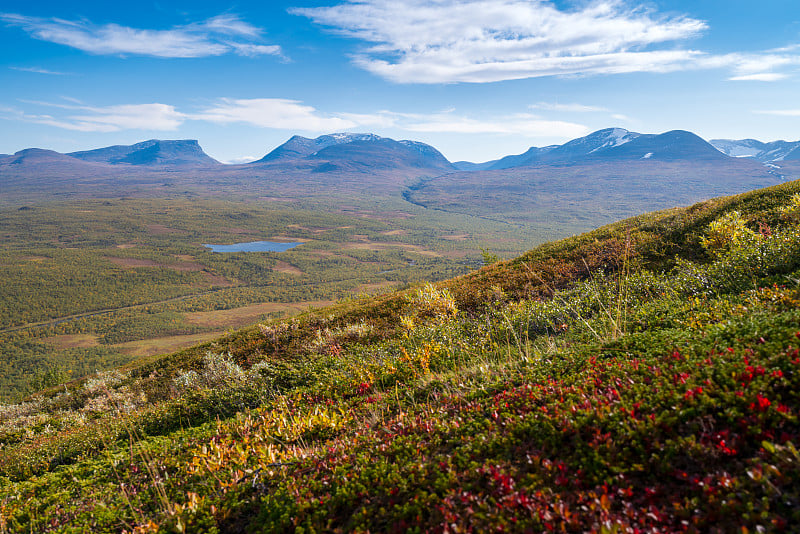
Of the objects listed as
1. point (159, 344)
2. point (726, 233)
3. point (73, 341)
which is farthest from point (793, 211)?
point (73, 341)

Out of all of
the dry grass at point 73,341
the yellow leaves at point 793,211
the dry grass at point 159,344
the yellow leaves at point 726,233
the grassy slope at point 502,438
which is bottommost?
the dry grass at point 73,341

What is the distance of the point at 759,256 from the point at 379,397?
9412 millimetres

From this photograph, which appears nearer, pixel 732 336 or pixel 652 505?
pixel 652 505

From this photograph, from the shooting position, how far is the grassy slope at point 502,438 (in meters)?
3.46

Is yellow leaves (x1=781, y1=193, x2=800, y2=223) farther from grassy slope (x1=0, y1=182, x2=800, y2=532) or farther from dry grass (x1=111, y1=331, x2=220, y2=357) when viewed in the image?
dry grass (x1=111, y1=331, x2=220, y2=357)

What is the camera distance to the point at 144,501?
5.77 m

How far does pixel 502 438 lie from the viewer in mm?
4605

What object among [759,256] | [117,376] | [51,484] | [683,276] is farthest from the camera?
[117,376]

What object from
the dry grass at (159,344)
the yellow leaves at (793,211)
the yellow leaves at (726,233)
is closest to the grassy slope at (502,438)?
the yellow leaves at (726,233)

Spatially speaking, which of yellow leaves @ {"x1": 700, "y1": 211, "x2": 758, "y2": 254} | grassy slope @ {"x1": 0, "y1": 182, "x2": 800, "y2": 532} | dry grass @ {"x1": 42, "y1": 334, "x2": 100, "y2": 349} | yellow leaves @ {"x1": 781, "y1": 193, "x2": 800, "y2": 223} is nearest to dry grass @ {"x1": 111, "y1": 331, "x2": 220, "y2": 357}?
dry grass @ {"x1": 42, "y1": 334, "x2": 100, "y2": 349}

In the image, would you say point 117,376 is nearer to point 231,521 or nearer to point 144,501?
point 144,501

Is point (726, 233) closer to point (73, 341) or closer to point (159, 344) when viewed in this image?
point (159, 344)

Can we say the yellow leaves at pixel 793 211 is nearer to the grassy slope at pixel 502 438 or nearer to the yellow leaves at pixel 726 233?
the yellow leaves at pixel 726 233

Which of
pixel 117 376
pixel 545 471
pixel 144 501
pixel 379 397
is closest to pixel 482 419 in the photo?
pixel 545 471
